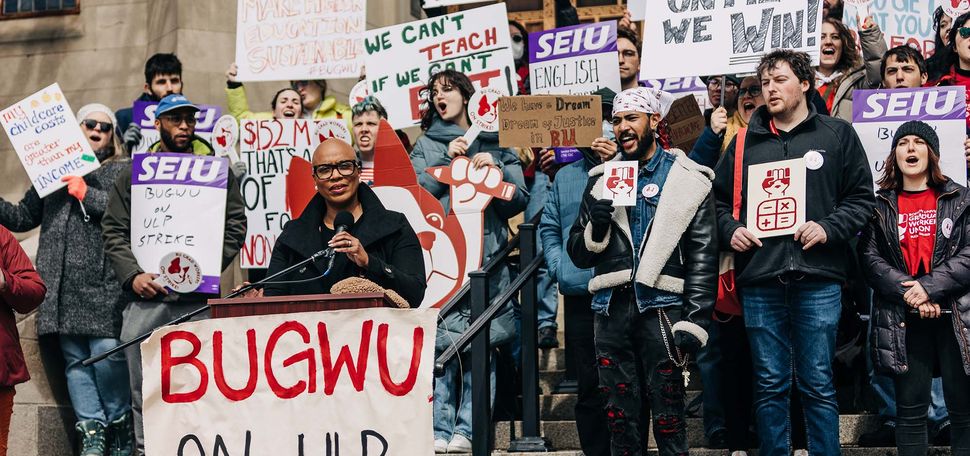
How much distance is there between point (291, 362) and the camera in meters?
7.01

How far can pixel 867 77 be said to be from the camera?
33.7 ft

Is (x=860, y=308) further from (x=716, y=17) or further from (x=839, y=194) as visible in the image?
(x=716, y=17)

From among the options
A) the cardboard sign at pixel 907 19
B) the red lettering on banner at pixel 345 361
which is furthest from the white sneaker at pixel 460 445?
the cardboard sign at pixel 907 19

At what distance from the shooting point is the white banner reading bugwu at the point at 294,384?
687 centimetres

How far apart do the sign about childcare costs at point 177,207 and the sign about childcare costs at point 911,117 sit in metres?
4.01

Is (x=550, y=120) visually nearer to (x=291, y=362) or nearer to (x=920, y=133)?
(x=920, y=133)

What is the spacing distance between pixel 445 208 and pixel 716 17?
2.16 meters

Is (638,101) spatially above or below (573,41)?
below

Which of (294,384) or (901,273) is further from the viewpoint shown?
(901,273)

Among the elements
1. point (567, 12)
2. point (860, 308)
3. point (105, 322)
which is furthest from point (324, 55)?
point (860, 308)

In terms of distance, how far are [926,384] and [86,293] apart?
5.28m

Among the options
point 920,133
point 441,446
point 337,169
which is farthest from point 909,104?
point 337,169

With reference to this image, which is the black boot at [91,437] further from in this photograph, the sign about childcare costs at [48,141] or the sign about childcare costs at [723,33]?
the sign about childcare costs at [723,33]

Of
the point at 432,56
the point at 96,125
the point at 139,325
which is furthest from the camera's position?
the point at 432,56
